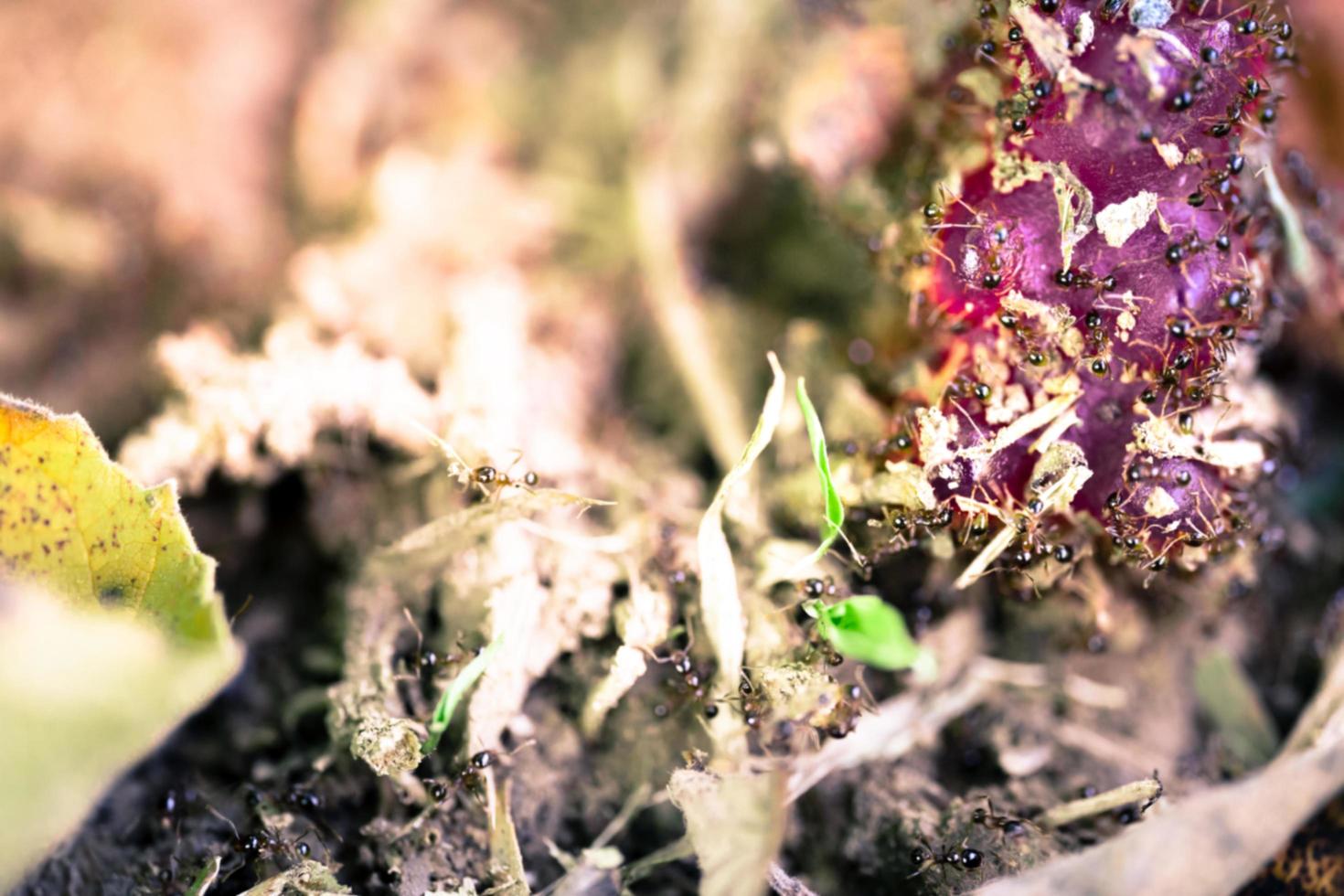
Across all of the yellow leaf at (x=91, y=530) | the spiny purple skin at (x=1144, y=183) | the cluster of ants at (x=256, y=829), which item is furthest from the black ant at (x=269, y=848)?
the spiny purple skin at (x=1144, y=183)

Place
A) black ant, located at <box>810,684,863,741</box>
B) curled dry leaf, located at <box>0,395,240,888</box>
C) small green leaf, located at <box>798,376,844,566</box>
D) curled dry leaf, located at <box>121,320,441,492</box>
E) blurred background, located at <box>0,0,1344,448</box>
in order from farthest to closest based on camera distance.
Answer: blurred background, located at <box>0,0,1344,448</box> → curled dry leaf, located at <box>121,320,441,492</box> → black ant, located at <box>810,684,863,741</box> → small green leaf, located at <box>798,376,844,566</box> → curled dry leaf, located at <box>0,395,240,888</box>

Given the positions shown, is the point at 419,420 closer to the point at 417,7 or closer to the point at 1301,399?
the point at 417,7

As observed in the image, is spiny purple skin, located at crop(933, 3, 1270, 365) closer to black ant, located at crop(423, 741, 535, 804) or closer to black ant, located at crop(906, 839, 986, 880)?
black ant, located at crop(906, 839, 986, 880)

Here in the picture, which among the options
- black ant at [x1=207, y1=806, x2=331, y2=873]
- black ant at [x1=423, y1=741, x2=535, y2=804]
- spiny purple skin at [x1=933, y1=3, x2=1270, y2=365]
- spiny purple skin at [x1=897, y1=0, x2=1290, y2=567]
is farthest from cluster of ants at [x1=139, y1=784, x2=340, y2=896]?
spiny purple skin at [x1=933, y1=3, x2=1270, y2=365]

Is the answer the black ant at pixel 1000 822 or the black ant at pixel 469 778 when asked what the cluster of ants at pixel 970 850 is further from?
the black ant at pixel 469 778

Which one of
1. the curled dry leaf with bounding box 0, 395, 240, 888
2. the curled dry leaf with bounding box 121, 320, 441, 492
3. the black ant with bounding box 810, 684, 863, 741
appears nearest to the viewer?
the curled dry leaf with bounding box 0, 395, 240, 888

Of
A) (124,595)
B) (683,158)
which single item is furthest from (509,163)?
(124,595)

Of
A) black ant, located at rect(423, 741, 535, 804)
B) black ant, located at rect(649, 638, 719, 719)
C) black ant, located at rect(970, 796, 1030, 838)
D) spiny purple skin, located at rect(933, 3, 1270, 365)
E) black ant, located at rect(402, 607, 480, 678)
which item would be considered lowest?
black ant, located at rect(970, 796, 1030, 838)

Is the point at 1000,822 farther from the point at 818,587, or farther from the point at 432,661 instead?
the point at 432,661
